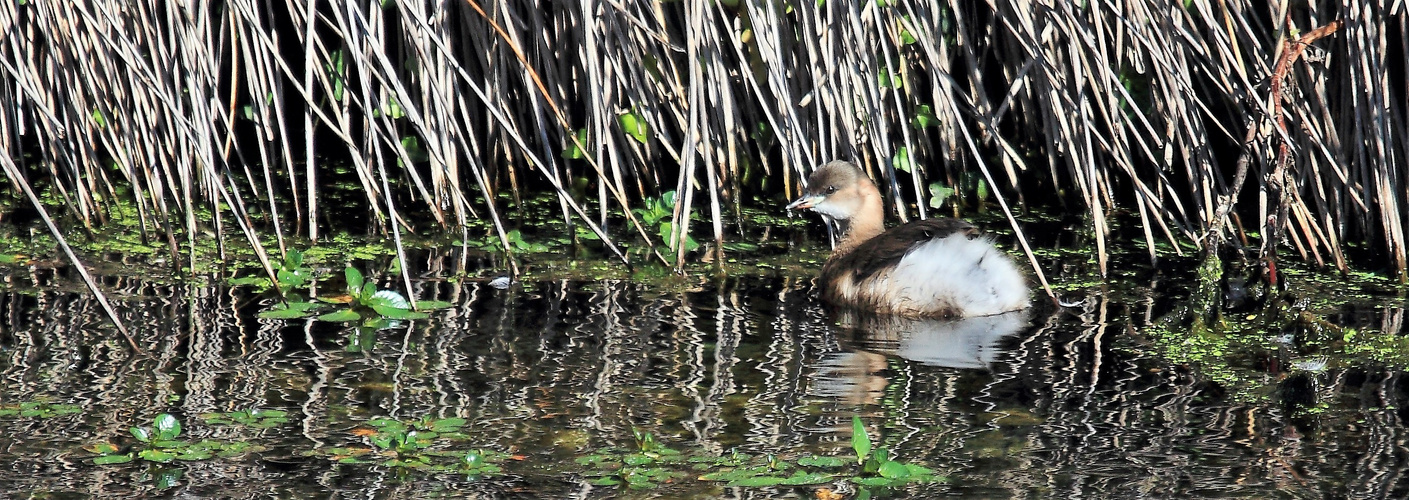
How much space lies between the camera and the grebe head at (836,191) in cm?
539

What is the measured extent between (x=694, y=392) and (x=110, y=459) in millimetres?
1397

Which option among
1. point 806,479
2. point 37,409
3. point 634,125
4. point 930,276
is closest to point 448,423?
point 806,479

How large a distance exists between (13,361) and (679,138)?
10.3ft

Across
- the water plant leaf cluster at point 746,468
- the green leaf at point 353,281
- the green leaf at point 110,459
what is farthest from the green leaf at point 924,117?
the green leaf at point 110,459

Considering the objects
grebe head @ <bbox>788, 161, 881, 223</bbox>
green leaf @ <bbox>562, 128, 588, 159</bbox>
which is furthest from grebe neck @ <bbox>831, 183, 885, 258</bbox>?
green leaf @ <bbox>562, 128, 588, 159</bbox>

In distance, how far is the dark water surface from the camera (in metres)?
3.21

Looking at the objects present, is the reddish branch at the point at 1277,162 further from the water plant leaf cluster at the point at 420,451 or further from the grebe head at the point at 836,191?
the water plant leaf cluster at the point at 420,451

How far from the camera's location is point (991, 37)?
20.4 feet

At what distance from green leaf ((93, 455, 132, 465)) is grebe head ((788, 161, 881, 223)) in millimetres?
2716

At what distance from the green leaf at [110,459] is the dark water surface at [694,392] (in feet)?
0.05

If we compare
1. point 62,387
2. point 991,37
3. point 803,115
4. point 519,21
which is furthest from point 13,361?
point 991,37

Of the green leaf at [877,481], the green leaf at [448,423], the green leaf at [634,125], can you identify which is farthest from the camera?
the green leaf at [634,125]

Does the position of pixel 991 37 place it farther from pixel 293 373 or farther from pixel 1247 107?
pixel 293 373

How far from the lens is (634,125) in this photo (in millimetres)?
5758
